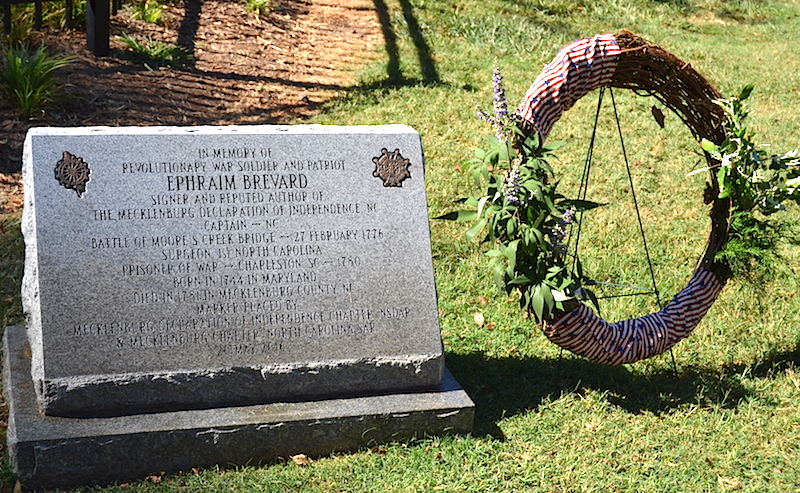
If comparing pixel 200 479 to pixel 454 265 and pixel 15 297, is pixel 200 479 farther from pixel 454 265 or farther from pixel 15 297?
pixel 454 265

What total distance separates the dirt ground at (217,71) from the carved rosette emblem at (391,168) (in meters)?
3.13

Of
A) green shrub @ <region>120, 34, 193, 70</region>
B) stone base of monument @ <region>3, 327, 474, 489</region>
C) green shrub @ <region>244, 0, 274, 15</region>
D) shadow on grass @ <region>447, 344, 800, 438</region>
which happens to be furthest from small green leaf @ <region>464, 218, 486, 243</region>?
green shrub @ <region>244, 0, 274, 15</region>

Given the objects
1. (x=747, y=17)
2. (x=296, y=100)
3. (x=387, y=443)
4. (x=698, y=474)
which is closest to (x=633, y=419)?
(x=698, y=474)

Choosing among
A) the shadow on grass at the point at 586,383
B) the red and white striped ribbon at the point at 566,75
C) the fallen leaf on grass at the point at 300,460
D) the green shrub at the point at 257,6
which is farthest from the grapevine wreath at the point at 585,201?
the green shrub at the point at 257,6

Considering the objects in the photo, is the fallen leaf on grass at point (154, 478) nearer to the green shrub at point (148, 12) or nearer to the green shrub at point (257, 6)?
the green shrub at point (148, 12)

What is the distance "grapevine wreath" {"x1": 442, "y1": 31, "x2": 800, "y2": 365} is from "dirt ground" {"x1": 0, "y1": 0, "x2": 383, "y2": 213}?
142 inches

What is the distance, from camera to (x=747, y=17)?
11344 mm

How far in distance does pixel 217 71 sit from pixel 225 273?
4.74 metres

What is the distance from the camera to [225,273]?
4.01 meters

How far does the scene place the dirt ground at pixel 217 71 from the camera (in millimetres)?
7125

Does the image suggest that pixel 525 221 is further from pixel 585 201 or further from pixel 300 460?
pixel 300 460

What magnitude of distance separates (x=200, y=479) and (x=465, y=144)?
4.24 meters

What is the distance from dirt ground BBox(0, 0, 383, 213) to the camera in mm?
7125

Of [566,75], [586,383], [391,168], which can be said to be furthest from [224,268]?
[586,383]
